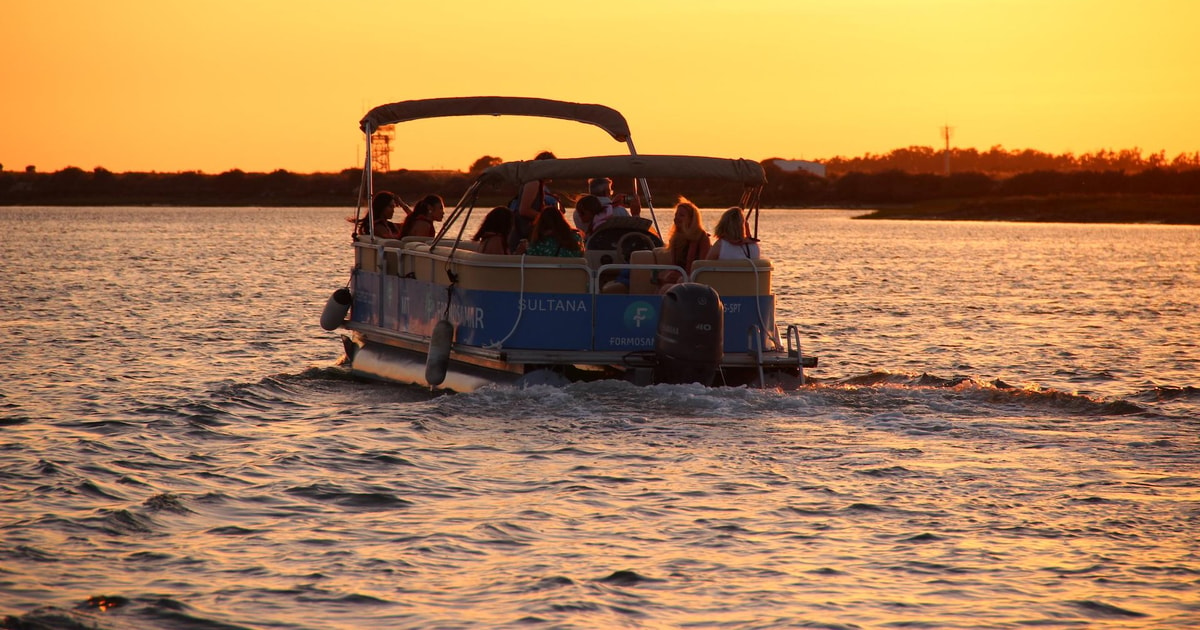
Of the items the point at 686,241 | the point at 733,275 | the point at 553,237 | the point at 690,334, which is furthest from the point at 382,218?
the point at 690,334

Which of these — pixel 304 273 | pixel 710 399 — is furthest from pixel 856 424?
pixel 304 273

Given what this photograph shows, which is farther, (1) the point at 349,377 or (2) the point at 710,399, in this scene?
(1) the point at 349,377

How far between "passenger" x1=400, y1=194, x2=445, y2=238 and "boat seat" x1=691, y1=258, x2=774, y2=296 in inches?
156

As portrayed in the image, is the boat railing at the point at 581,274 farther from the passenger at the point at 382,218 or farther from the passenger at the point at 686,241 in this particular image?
the passenger at the point at 382,218

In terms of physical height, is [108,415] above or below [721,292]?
below

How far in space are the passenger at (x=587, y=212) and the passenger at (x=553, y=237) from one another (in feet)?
5.63

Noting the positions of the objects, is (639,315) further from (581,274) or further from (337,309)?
(337,309)

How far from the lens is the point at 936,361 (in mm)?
18156

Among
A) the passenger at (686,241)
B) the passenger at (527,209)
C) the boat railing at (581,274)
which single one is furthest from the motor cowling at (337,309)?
the passenger at (686,241)

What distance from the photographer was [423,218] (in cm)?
1531

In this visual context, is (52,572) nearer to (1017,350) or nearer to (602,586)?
(602,586)

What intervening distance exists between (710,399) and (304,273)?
30.9 m

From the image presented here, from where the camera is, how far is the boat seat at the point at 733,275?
12266mm

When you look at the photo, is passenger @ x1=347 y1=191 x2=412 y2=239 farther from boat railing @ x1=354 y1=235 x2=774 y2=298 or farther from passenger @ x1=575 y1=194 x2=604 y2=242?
boat railing @ x1=354 y1=235 x2=774 y2=298
